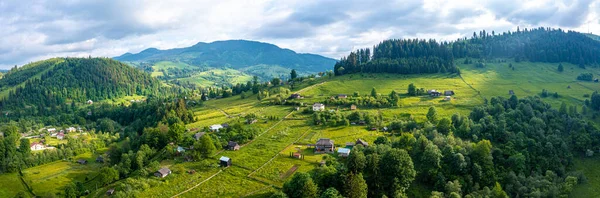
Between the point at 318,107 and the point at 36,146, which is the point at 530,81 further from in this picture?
the point at 36,146

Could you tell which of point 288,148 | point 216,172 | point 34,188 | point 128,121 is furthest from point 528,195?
point 128,121

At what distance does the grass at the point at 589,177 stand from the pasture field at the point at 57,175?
108563 millimetres

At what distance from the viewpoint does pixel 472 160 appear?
2557 inches

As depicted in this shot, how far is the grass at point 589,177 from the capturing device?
6856 cm

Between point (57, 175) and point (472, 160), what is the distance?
3935 inches

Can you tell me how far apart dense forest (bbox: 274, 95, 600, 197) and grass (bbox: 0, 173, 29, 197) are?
7165cm

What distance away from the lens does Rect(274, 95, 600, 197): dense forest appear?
54.2 m

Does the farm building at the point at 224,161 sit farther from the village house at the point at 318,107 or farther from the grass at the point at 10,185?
the village house at the point at 318,107

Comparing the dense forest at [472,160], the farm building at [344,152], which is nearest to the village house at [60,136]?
the farm building at [344,152]

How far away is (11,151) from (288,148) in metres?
89.3

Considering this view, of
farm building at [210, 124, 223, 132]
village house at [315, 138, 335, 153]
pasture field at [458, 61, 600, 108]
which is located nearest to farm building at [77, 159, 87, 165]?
farm building at [210, 124, 223, 132]

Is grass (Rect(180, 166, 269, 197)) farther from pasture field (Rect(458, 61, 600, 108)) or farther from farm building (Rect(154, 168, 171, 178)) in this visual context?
pasture field (Rect(458, 61, 600, 108))

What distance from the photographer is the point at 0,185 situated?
278ft

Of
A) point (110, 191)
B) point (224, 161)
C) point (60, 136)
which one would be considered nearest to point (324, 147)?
point (224, 161)
